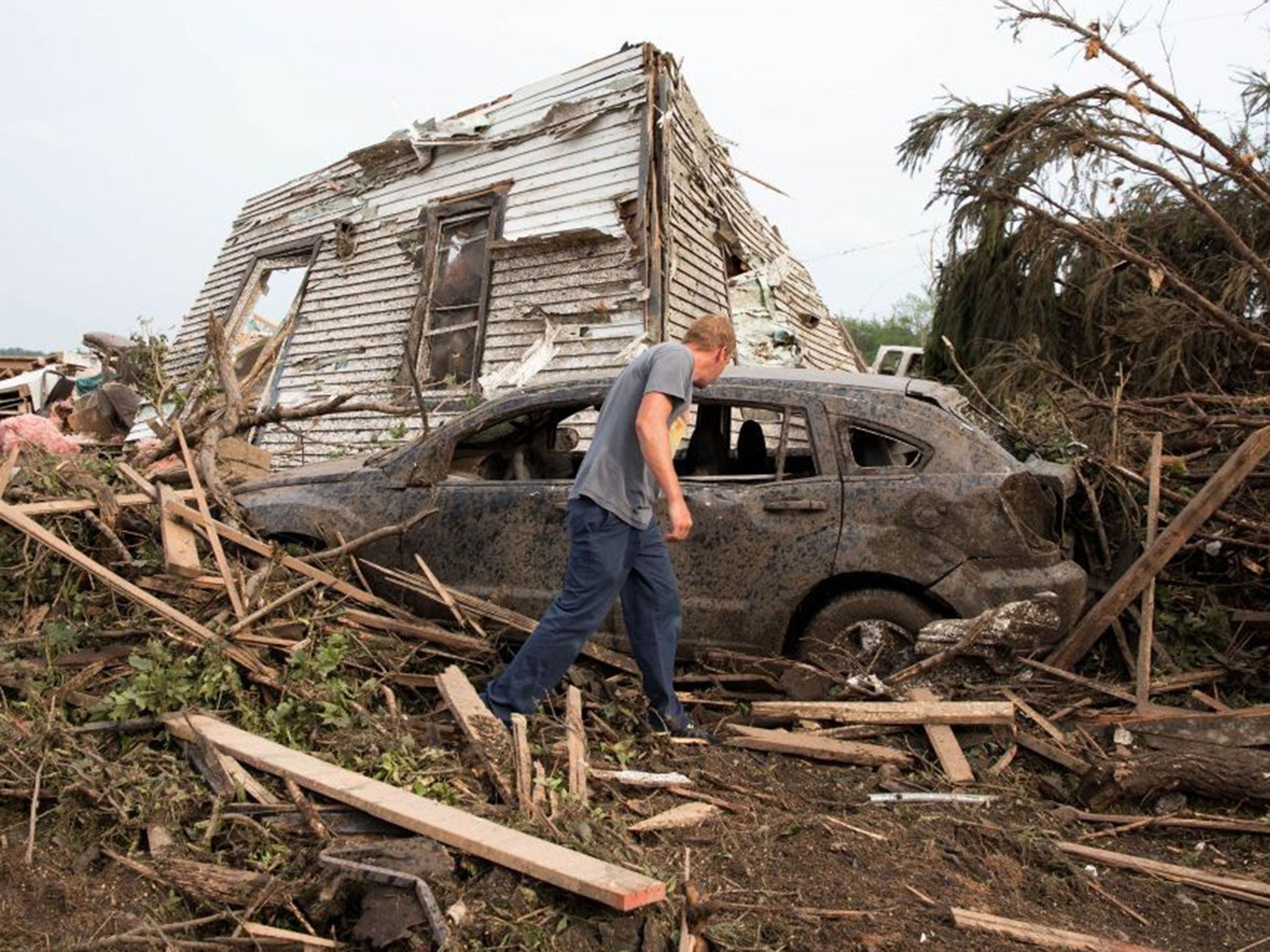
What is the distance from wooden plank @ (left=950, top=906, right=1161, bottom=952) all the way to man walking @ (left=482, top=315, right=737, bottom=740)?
1427mm

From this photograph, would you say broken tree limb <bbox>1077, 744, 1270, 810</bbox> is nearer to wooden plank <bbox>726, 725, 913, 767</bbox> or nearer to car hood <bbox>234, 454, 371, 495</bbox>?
wooden plank <bbox>726, 725, 913, 767</bbox>

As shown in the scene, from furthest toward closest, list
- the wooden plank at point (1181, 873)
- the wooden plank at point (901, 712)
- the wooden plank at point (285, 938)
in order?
the wooden plank at point (901, 712)
the wooden plank at point (1181, 873)
the wooden plank at point (285, 938)

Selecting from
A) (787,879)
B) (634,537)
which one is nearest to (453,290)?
(634,537)

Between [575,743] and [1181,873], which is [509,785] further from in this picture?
[1181,873]

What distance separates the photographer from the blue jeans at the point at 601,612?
368 centimetres

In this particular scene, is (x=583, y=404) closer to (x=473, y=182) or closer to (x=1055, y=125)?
(x=1055, y=125)

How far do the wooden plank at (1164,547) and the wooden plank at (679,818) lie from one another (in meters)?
2.03

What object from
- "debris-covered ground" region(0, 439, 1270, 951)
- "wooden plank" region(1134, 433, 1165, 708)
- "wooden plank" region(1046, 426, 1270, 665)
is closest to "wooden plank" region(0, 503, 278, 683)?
"debris-covered ground" region(0, 439, 1270, 951)

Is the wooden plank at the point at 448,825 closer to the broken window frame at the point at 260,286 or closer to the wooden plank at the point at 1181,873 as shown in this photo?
the wooden plank at the point at 1181,873

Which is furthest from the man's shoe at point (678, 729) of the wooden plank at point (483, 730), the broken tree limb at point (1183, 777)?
the broken tree limb at point (1183, 777)

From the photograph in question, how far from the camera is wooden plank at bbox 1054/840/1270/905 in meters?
2.84

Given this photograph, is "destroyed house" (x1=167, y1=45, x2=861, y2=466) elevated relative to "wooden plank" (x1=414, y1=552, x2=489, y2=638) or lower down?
elevated

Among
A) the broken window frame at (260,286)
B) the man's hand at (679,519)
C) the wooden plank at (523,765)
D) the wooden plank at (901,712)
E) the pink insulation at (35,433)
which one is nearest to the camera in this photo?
the wooden plank at (523,765)

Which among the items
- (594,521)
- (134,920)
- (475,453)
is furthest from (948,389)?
(134,920)
